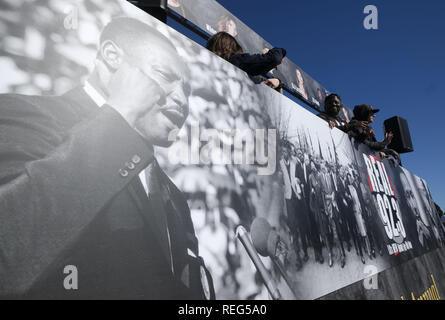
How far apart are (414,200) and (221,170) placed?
4515 mm

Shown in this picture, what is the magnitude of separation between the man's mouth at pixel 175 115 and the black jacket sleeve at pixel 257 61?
2.70 feet

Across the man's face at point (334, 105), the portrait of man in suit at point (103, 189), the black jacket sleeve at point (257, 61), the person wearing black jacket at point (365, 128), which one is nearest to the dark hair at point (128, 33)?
the portrait of man in suit at point (103, 189)

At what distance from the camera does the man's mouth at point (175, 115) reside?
122cm

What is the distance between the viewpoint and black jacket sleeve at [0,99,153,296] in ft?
2.34

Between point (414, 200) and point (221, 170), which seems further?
point (414, 200)

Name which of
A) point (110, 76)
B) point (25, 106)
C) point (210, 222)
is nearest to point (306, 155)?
point (210, 222)

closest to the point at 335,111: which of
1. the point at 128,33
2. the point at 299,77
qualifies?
the point at 128,33

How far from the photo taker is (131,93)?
3.63 feet

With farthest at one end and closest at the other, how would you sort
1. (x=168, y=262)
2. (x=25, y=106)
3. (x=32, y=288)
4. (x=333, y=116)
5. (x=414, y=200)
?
(x=414, y=200)
(x=333, y=116)
(x=168, y=262)
(x=25, y=106)
(x=32, y=288)

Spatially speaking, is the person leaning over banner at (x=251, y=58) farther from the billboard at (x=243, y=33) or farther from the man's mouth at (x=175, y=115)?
the billboard at (x=243, y=33)

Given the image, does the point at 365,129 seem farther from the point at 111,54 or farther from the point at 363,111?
the point at 111,54

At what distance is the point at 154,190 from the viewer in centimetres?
107
